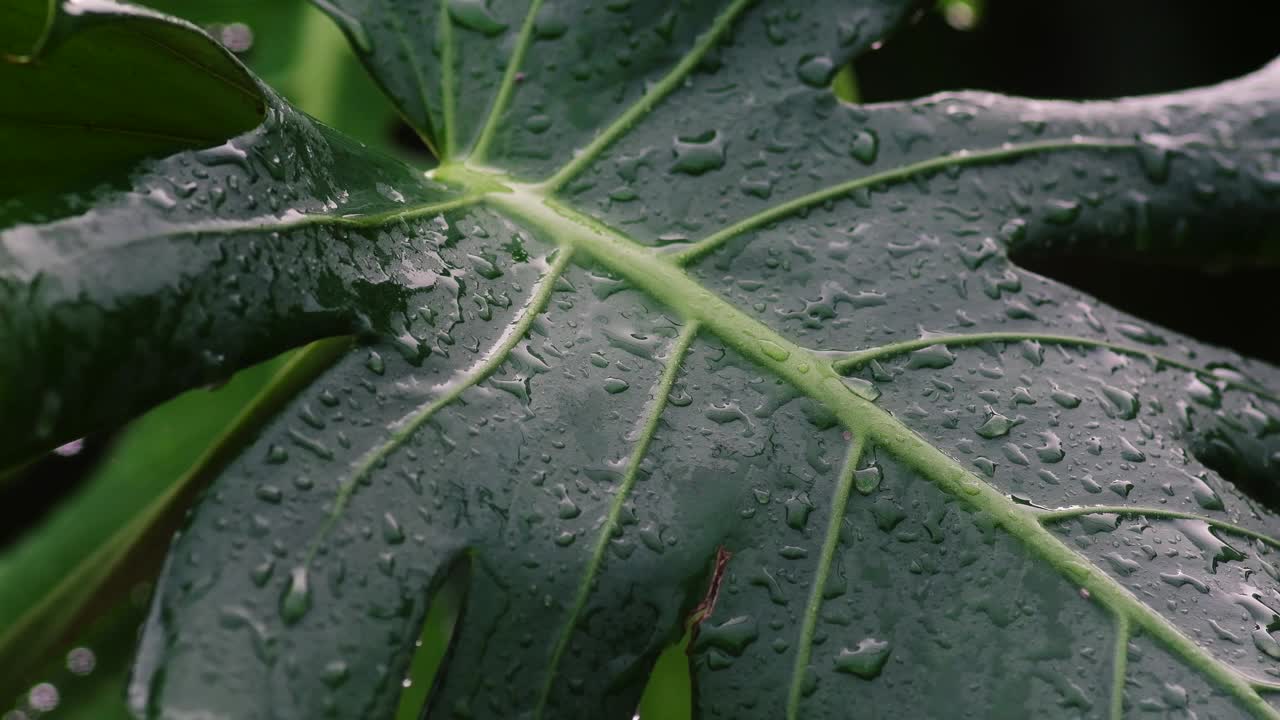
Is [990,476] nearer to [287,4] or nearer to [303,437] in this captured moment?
[303,437]

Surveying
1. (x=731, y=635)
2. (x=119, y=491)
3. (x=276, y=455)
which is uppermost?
(x=276, y=455)

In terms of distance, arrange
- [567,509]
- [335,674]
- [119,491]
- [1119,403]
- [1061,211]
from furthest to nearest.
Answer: [119,491], [1061,211], [1119,403], [567,509], [335,674]

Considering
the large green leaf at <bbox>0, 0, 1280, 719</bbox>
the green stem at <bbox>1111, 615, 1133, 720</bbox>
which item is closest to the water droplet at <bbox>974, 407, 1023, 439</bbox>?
the large green leaf at <bbox>0, 0, 1280, 719</bbox>

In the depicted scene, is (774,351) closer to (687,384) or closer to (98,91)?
(687,384)

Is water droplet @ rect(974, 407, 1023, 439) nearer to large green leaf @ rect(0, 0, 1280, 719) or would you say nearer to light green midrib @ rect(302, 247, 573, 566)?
large green leaf @ rect(0, 0, 1280, 719)

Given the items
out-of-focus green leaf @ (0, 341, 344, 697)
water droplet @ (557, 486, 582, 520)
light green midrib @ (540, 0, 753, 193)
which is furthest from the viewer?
out-of-focus green leaf @ (0, 341, 344, 697)

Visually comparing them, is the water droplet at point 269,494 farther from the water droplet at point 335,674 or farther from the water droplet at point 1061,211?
the water droplet at point 1061,211

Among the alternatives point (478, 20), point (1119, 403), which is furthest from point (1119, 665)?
point (478, 20)

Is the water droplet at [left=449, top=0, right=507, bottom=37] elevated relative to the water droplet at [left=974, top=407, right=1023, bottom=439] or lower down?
elevated
